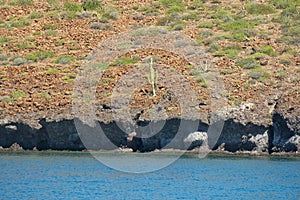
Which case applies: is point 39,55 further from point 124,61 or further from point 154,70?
point 154,70

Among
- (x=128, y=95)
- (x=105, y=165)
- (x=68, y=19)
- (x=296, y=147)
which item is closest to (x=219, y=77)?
(x=128, y=95)

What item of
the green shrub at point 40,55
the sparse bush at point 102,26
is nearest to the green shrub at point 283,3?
the sparse bush at point 102,26

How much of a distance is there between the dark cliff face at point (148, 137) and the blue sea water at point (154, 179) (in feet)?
11.0

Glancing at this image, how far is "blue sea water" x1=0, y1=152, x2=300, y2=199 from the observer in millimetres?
30203

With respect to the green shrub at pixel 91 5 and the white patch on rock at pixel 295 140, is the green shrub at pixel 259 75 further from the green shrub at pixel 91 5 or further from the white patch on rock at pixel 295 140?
the green shrub at pixel 91 5

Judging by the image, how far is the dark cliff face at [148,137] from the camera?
46.2 metres

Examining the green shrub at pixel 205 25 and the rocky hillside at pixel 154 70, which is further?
the green shrub at pixel 205 25

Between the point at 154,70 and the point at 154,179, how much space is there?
21.8 m

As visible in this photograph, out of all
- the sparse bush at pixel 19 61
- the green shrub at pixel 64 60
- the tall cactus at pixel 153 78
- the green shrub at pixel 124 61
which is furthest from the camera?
the green shrub at pixel 64 60

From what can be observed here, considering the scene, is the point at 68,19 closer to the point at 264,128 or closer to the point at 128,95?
the point at 128,95

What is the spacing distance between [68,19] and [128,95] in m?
23.6

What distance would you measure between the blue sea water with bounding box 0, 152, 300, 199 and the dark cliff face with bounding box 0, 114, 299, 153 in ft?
11.0

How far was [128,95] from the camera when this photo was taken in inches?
2028

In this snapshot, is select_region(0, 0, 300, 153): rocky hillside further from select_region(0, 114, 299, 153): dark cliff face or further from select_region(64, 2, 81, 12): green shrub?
select_region(64, 2, 81, 12): green shrub
